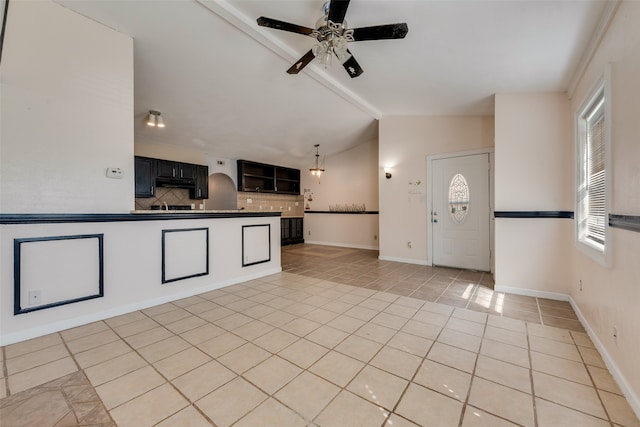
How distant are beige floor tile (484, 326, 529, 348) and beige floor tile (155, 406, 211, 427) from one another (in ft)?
7.31

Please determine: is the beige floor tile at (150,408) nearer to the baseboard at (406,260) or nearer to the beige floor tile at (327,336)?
the beige floor tile at (327,336)

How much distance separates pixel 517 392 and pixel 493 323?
1.07 metres

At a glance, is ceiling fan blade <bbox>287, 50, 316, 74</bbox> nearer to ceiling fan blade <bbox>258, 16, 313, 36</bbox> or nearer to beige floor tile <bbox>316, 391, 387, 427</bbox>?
ceiling fan blade <bbox>258, 16, 313, 36</bbox>

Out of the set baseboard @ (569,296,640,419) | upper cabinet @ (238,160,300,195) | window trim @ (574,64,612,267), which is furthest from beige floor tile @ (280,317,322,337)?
upper cabinet @ (238,160,300,195)

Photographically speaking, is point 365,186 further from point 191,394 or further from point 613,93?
point 191,394

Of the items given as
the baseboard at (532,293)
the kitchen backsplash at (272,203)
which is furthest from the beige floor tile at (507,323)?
the kitchen backsplash at (272,203)

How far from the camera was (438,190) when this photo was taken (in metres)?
4.96

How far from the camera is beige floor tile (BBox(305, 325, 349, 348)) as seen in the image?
2131mm

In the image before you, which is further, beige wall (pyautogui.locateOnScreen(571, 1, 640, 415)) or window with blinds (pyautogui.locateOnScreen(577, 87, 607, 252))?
window with blinds (pyautogui.locateOnScreen(577, 87, 607, 252))

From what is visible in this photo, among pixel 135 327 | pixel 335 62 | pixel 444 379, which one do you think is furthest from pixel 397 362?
pixel 335 62

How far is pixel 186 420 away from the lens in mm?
1354

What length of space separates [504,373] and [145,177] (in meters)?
6.05

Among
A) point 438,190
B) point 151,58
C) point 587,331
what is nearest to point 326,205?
point 438,190

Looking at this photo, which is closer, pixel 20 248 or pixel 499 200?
pixel 20 248
